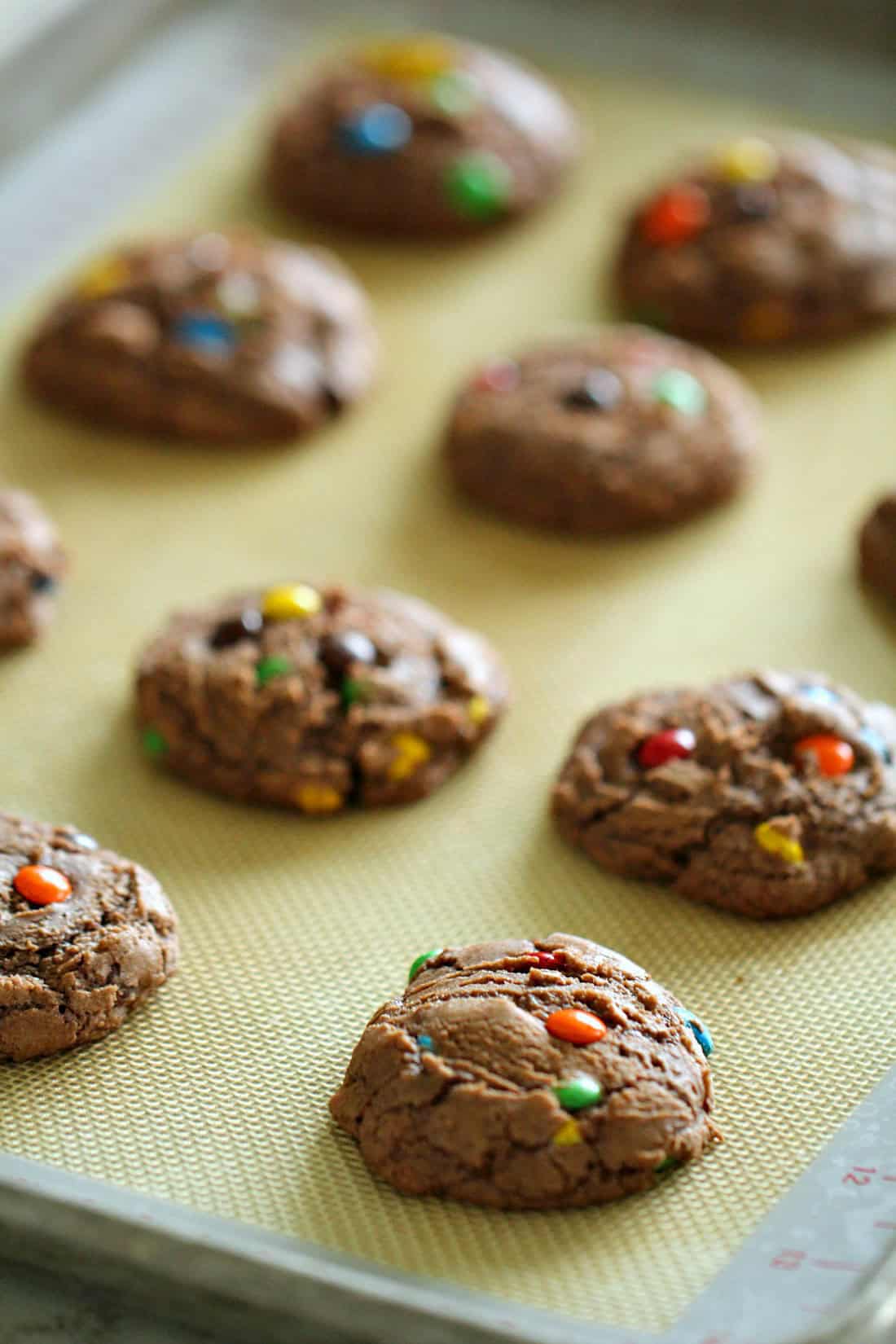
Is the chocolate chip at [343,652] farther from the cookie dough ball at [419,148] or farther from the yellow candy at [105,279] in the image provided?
the cookie dough ball at [419,148]

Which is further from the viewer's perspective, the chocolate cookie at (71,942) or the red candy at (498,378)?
the red candy at (498,378)

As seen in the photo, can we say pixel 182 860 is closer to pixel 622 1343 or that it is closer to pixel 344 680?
pixel 344 680

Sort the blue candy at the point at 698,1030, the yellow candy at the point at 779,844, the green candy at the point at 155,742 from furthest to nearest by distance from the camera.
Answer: the green candy at the point at 155,742 → the yellow candy at the point at 779,844 → the blue candy at the point at 698,1030

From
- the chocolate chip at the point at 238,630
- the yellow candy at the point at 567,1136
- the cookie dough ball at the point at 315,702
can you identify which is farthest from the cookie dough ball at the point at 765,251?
the yellow candy at the point at 567,1136

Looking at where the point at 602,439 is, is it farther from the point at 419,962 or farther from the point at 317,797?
the point at 419,962

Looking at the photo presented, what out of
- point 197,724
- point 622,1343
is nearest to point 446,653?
point 197,724

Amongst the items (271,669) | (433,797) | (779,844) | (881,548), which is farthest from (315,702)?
(881,548)
